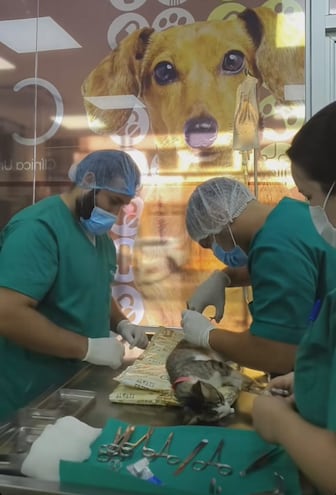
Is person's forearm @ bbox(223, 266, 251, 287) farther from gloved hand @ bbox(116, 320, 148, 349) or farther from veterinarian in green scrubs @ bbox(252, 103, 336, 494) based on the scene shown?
veterinarian in green scrubs @ bbox(252, 103, 336, 494)

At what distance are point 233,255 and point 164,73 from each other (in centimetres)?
119

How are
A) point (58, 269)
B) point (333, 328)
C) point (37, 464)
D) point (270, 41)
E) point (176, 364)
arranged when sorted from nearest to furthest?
point (333, 328), point (37, 464), point (176, 364), point (58, 269), point (270, 41)

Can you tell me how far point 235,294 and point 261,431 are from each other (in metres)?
1.48

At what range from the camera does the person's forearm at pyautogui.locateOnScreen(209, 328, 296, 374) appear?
1137 millimetres

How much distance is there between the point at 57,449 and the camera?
0.80m

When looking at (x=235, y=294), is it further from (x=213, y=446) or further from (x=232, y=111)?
(x=213, y=446)

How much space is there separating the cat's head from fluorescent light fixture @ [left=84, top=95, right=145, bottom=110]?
1.61 metres

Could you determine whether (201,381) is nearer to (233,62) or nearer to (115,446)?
(115,446)

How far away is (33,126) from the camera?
94.6 inches

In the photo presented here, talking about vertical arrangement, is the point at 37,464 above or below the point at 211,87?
below

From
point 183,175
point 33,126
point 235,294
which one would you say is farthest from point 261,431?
point 33,126

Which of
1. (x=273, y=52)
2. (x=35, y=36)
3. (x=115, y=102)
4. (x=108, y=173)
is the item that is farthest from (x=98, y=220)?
(x=35, y=36)

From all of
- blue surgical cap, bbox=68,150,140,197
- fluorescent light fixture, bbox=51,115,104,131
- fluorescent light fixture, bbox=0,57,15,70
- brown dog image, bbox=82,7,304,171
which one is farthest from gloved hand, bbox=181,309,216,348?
fluorescent light fixture, bbox=0,57,15,70

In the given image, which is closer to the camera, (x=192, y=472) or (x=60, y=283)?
(x=192, y=472)
